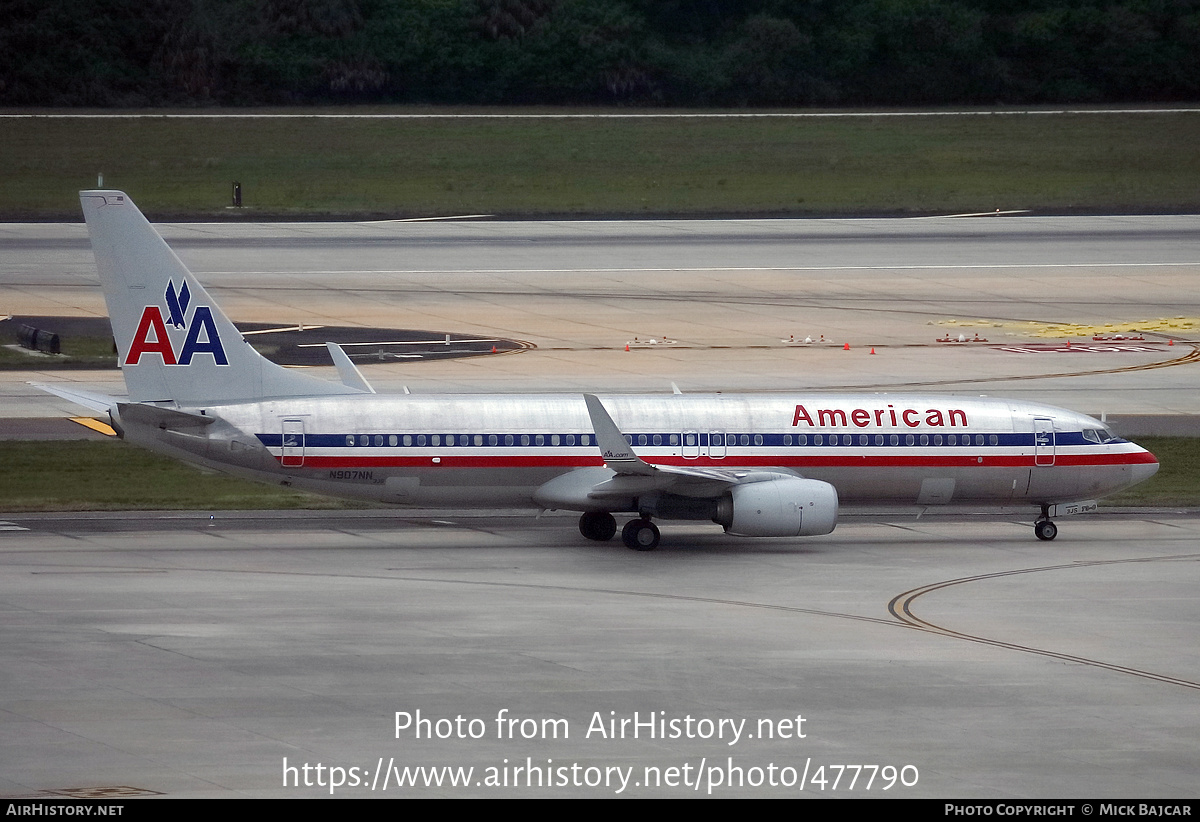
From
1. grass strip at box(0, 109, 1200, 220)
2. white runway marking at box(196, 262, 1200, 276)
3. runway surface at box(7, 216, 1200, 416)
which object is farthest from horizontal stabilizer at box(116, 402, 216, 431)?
grass strip at box(0, 109, 1200, 220)

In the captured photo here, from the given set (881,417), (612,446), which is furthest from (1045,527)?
(612,446)

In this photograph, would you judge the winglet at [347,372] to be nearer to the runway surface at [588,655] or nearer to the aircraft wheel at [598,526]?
the runway surface at [588,655]

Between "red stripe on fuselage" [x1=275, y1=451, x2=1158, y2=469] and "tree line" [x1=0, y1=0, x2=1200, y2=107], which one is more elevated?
"tree line" [x1=0, y1=0, x2=1200, y2=107]

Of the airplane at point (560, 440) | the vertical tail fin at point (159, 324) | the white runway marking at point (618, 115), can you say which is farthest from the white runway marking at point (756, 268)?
the white runway marking at point (618, 115)

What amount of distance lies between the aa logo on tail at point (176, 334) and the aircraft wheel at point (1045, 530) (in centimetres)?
1968

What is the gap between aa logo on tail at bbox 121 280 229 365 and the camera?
3941 cm

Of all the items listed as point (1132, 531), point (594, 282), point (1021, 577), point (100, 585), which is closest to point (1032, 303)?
point (594, 282)

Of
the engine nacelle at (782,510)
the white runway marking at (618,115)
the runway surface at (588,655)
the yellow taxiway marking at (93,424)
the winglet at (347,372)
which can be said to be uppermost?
the white runway marking at (618,115)

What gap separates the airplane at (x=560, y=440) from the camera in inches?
1533

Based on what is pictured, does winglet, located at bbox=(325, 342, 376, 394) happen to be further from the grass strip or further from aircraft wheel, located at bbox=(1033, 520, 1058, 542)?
the grass strip

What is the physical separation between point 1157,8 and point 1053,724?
131m

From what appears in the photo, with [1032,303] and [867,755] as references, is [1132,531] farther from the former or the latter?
[1032,303]

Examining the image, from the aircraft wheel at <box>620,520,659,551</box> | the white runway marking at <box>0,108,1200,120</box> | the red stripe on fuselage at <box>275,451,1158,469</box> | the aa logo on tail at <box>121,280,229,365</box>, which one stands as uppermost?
the white runway marking at <box>0,108,1200,120</box>

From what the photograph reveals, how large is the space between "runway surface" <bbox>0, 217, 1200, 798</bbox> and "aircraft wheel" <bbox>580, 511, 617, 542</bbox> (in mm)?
588
